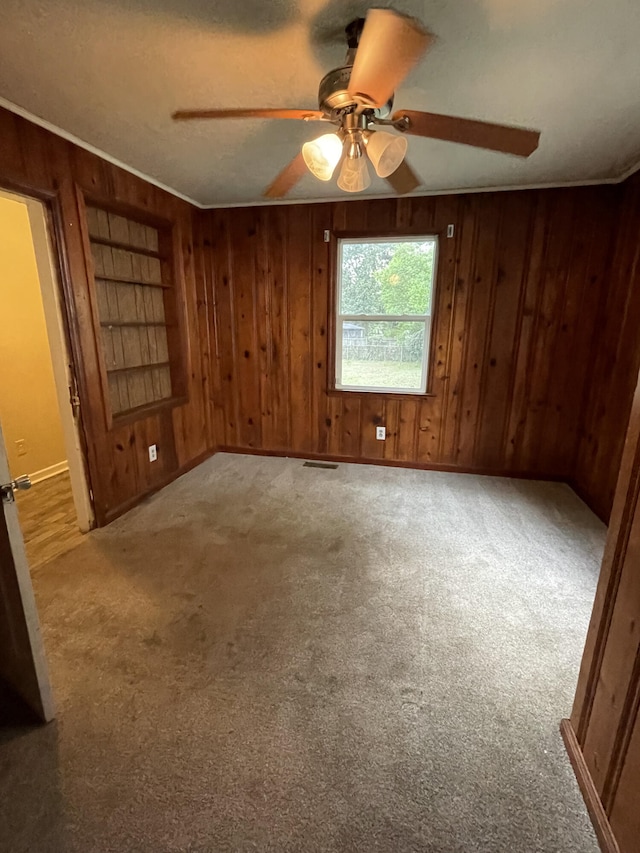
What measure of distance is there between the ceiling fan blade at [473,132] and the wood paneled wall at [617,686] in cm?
99

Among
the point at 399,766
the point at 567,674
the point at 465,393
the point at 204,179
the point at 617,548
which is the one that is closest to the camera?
the point at 617,548

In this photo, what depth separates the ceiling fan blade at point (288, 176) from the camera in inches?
72.3

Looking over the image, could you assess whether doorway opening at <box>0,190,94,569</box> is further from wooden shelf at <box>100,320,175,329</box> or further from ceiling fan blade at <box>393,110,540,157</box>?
ceiling fan blade at <box>393,110,540,157</box>

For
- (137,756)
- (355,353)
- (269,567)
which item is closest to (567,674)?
(269,567)

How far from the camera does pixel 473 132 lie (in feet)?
4.74

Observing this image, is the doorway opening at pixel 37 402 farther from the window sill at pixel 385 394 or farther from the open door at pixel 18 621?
the window sill at pixel 385 394

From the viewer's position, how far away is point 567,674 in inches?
62.4

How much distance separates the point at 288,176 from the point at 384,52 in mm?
864

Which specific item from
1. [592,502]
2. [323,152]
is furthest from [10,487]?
[592,502]

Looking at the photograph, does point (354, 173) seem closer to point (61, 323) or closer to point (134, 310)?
point (61, 323)

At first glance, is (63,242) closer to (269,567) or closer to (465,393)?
(269,567)

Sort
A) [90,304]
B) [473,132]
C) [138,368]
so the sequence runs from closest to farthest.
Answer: [473,132] < [90,304] < [138,368]

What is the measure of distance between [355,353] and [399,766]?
301 centimetres

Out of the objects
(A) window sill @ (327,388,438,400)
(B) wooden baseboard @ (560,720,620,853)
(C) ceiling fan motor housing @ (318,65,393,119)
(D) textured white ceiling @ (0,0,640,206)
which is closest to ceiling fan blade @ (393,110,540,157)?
(C) ceiling fan motor housing @ (318,65,393,119)
